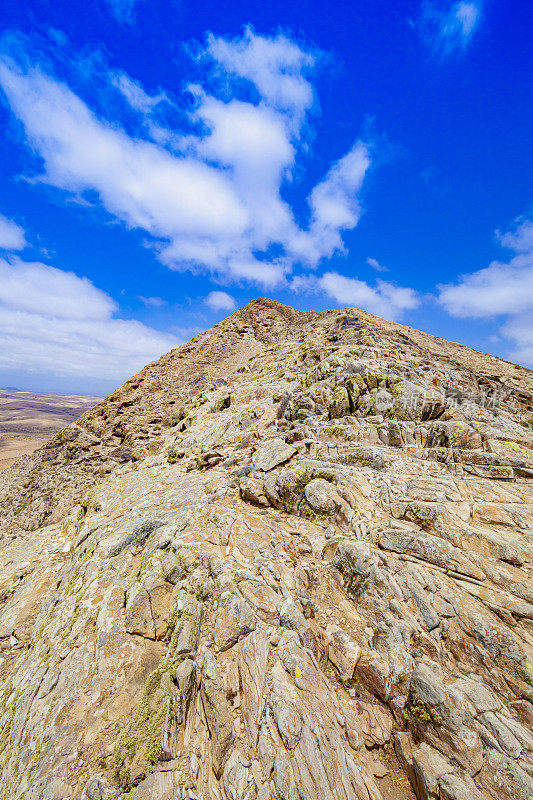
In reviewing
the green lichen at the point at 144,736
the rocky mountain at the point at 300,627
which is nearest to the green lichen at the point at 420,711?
the rocky mountain at the point at 300,627

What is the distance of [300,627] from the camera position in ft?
26.3

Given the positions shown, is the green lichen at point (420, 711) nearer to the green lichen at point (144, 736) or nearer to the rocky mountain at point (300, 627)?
the rocky mountain at point (300, 627)

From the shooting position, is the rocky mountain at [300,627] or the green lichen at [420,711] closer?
the rocky mountain at [300,627]

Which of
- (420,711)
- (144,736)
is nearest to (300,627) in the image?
(420,711)

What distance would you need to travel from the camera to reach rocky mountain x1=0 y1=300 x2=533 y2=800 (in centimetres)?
→ 604

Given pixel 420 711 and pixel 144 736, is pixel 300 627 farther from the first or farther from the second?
pixel 144 736

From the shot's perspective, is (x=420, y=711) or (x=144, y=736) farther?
(x=144, y=736)

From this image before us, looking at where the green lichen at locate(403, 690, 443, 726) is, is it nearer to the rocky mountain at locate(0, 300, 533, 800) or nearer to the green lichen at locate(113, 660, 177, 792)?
the rocky mountain at locate(0, 300, 533, 800)

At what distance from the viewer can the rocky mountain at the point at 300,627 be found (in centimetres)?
604

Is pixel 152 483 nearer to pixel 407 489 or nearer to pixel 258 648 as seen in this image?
pixel 258 648

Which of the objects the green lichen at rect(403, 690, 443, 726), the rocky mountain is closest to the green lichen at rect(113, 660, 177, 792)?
the rocky mountain

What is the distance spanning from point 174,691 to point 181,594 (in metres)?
2.27

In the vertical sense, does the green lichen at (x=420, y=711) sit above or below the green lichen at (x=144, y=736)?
above

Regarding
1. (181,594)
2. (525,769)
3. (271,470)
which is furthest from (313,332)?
(525,769)
